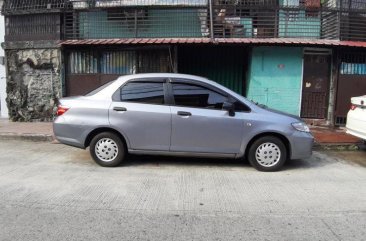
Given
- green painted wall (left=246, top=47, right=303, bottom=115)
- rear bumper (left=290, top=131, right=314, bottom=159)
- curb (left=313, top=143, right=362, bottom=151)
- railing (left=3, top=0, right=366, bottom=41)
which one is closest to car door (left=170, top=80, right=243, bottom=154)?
rear bumper (left=290, top=131, right=314, bottom=159)

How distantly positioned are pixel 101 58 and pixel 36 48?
199 centimetres

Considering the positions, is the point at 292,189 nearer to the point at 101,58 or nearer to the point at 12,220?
the point at 12,220

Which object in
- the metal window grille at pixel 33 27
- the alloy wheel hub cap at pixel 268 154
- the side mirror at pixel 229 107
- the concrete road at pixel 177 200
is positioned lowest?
the concrete road at pixel 177 200

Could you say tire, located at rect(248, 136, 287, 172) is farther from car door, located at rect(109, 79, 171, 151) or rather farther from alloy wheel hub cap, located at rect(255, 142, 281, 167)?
car door, located at rect(109, 79, 171, 151)

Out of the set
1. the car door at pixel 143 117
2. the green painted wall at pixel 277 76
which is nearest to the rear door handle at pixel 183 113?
the car door at pixel 143 117

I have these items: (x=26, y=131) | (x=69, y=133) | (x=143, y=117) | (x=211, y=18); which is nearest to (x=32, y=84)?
(x=26, y=131)

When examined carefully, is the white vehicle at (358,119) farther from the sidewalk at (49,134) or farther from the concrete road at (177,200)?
the sidewalk at (49,134)

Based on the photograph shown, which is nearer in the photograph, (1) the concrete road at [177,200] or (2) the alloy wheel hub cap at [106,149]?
(1) the concrete road at [177,200]

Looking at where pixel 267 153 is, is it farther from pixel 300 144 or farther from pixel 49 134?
pixel 49 134

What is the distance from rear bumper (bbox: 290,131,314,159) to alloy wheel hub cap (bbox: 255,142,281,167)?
0.28 m

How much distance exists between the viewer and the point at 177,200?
17.9ft

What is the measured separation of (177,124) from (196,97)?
599mm

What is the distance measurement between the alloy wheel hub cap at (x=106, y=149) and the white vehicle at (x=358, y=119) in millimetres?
4749

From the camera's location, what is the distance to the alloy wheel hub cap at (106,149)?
23.4ft
